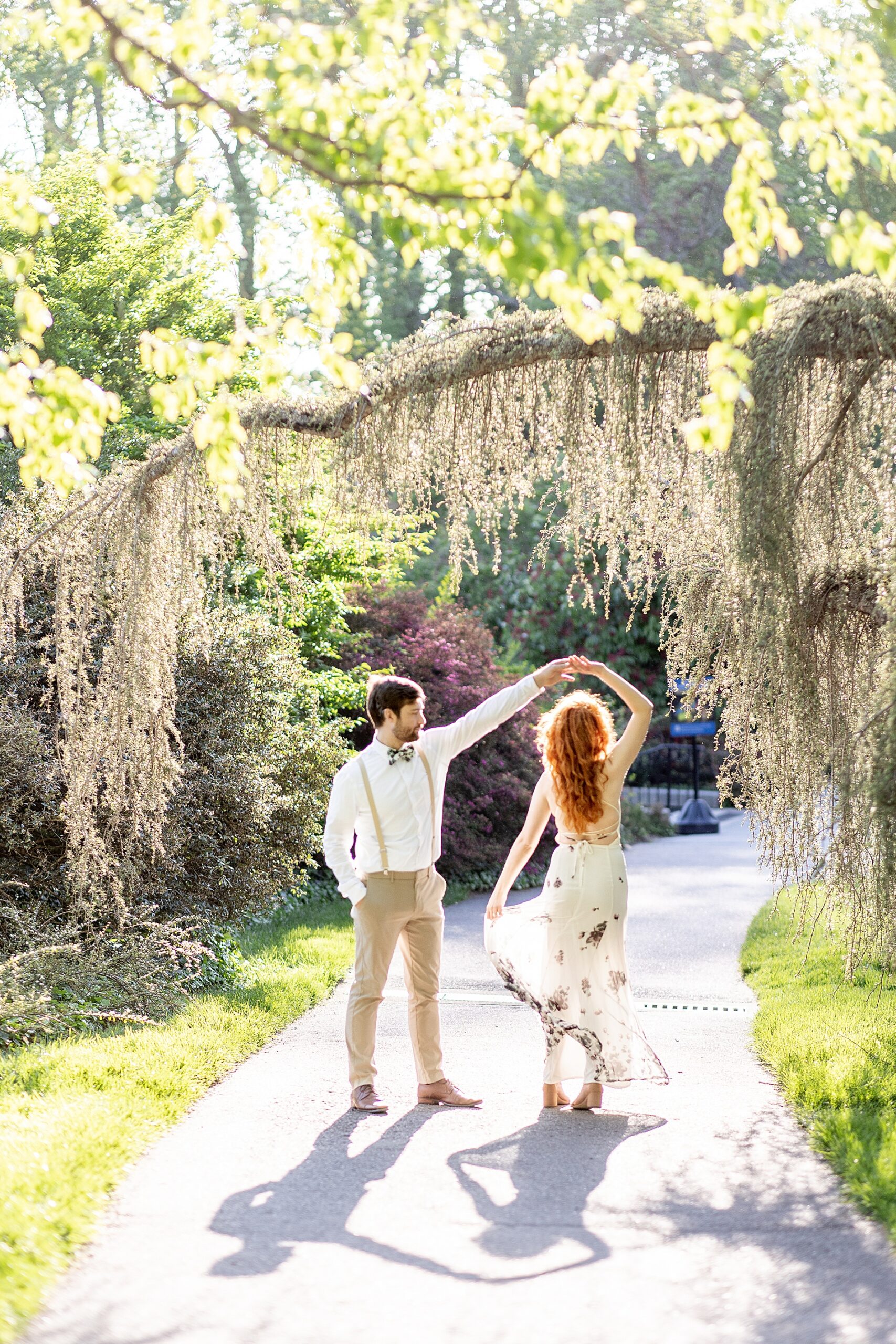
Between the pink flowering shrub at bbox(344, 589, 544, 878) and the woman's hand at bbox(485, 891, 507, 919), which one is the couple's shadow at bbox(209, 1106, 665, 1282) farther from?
the pink flowering shrub at bbox(344, 589, 544, 878)

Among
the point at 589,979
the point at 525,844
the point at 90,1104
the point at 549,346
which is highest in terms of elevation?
the point at 549,346

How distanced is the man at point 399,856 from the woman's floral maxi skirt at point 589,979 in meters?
0.51

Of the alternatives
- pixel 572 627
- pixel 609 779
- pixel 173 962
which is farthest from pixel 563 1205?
pixel 572 627

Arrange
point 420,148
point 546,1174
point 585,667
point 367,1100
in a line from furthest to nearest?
point 585,667, point 367,1100, point 546,1174, point 420,148

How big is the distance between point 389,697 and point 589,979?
1.56 metres

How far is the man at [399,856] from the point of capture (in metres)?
6.20

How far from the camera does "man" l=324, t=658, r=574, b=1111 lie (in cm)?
620

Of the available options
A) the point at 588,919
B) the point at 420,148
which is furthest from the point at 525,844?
the point at 420,148

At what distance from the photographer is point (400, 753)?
20.8 feet

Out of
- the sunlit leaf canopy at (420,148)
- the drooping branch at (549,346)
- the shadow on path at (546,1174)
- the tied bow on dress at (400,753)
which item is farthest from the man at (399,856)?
the drooping branch at (549,346)

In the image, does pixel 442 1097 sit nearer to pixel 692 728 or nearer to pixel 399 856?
pixel 399 856

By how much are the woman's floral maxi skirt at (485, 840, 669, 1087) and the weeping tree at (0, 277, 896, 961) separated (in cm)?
102

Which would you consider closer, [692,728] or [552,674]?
[552,674]

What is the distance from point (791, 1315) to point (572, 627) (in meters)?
22.9
